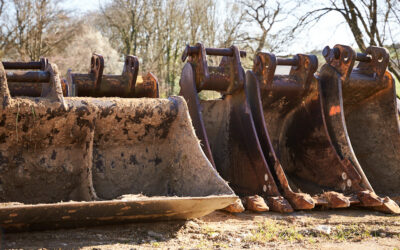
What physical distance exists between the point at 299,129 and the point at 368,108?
856 millimetres

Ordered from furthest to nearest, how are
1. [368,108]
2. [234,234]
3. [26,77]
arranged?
[368,108]
[26,77]
[234,234]

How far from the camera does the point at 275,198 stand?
3.85 m

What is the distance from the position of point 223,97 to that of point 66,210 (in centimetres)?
266

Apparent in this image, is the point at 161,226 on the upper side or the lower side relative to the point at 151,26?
lower

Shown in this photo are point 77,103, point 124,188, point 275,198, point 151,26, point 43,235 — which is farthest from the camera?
point 151,26

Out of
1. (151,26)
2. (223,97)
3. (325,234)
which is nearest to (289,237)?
(325,234)

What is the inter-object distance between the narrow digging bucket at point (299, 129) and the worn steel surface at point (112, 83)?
101 cm

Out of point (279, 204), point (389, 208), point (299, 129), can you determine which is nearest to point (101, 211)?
point (279, 204)

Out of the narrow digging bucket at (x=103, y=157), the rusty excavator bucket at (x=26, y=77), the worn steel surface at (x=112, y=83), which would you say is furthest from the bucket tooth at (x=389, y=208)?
the rusty excavator bucket at (x=26, y=77)

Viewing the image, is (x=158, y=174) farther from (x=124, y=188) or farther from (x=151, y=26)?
(x=151, y=26)

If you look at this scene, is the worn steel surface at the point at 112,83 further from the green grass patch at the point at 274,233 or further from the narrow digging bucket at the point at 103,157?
the green grass patch at the point at 274,233

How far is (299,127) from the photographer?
16.6 ft

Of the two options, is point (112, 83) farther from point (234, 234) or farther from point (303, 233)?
point (303, 233)

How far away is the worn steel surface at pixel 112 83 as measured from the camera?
446cm
